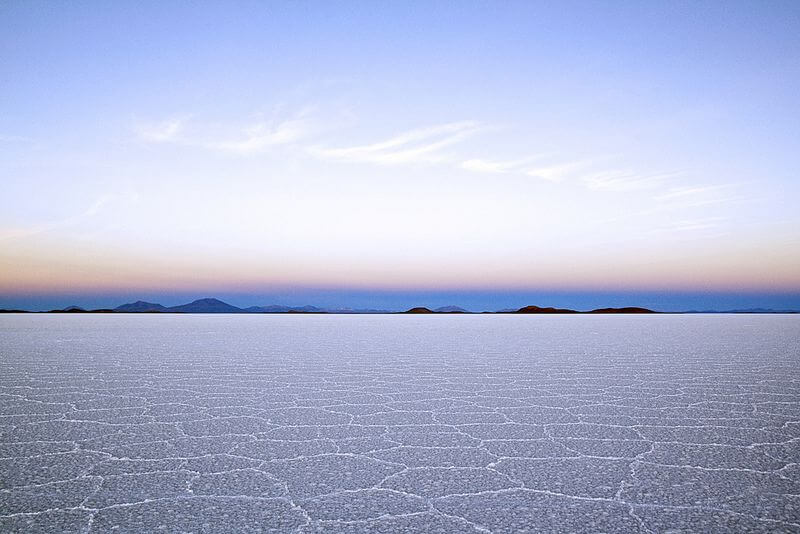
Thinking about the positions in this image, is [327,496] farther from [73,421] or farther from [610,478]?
[73,421]

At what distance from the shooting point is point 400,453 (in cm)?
265

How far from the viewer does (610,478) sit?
2268mm

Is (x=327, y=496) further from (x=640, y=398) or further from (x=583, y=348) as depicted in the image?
(x=583, y=348)

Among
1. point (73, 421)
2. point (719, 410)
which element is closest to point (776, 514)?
point (719, 410)

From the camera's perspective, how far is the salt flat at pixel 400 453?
6.16 feet

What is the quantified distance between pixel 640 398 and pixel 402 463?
2.52m

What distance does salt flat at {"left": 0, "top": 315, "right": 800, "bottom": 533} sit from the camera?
1877mm

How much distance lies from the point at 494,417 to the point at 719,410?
1.58 metres

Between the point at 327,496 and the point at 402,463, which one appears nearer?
the point at 327,496

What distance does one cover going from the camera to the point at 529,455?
262 centimetres

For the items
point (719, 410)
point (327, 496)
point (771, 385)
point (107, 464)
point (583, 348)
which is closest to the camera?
point (327, 496)

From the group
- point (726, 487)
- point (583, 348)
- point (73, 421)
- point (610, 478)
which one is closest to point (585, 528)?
point (610, 478)

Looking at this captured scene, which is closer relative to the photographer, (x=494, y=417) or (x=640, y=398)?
(x=494, y=417)

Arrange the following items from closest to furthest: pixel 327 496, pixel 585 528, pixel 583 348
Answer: pixel 585 528 → pixel 327 496 → pixel 583 348
